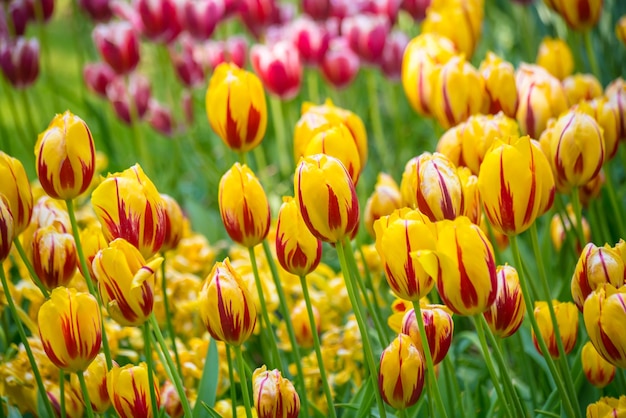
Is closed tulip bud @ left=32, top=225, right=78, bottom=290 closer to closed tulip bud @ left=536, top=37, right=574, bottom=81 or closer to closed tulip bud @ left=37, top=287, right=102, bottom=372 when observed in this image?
closed tulip bud @ left=37, top=287, right=102, bottom=372

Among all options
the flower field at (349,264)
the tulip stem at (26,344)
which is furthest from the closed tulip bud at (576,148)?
the tulip stem at (26,344)

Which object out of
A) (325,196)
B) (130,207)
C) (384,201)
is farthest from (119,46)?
(325,196)

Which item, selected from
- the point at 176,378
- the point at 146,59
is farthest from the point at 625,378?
the point at 146,59

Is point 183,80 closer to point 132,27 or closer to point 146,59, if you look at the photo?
point 132,27

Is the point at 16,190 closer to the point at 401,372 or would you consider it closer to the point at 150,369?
the point at 150,369

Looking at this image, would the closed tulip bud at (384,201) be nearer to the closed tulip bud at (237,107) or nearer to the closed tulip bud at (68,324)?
the closed tulip bud at (237,107)

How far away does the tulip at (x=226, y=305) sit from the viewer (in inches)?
44.3

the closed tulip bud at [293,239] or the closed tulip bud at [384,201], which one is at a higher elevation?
the closed tulip bud at [293,239]

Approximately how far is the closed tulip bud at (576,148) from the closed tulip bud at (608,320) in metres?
0.28

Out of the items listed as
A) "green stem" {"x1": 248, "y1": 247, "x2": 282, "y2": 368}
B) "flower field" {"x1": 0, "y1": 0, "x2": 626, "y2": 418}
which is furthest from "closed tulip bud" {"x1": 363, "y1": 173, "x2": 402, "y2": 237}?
"green stem" {"x1": 248, "y1": 247, "x2": 282, "y2": 368}

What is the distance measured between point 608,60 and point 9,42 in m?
1.74

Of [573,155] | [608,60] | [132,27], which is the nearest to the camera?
[573,155]

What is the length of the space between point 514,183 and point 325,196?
0.22 m

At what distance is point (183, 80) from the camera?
119 inches
